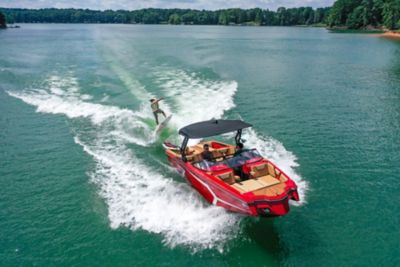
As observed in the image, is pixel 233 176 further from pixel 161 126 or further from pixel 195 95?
pixel 195 95

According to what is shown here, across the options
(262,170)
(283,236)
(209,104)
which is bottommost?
(283,236)

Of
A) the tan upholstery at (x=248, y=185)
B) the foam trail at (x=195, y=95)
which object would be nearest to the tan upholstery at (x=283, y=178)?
the tan upholstery at (x=248, y=185)

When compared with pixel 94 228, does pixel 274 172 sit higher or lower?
higher

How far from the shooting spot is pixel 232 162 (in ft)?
48.7

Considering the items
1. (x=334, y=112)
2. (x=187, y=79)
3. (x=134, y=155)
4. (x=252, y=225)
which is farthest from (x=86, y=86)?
(x=252, y=225)

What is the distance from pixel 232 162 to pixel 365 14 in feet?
412

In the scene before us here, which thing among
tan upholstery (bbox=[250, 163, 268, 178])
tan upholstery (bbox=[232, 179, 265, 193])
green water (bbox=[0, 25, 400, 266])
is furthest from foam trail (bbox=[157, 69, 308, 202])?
tan upholstery (bbox=[232, 179, 265, 193])

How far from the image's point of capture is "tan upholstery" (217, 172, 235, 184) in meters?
13.8

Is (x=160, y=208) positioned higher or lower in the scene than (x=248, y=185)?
lower

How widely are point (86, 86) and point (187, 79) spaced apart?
947 centimetres

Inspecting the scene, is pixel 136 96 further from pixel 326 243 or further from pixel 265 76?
pixel 326 243

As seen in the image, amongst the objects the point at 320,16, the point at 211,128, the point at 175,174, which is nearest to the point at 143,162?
the point at 175,174

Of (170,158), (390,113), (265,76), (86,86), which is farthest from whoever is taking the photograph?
(265,76)

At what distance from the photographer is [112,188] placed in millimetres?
15578
